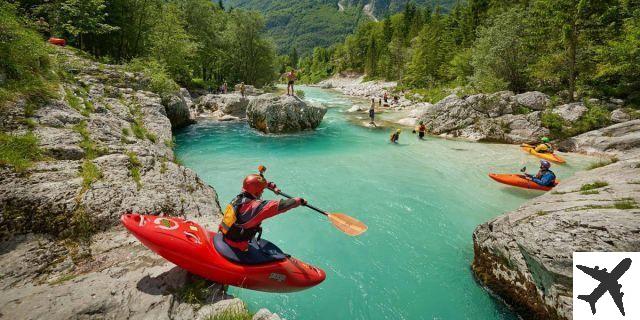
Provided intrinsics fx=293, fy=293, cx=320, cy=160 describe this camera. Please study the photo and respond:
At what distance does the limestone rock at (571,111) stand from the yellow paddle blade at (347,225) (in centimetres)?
1880

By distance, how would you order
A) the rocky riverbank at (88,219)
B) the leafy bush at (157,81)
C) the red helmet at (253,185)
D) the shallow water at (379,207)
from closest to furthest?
the rocky riverbank at (88,219) < the red helmet at (253,185) < the shallow water at (379,207) < the leafy bush at (157,81)

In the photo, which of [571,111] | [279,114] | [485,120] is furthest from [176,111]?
[571,111]

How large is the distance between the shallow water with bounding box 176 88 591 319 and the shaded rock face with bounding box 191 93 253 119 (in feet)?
14.2

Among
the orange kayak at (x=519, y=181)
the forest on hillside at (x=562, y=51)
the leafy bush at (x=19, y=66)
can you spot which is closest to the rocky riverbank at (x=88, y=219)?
the leafy bush at (x=19, y=66)

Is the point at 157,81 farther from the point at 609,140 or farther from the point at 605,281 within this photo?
the point at 609,140

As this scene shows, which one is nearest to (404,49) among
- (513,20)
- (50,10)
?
(513,20)

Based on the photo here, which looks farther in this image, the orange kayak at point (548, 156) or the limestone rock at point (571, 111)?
the limestone rock at point (571, 111)

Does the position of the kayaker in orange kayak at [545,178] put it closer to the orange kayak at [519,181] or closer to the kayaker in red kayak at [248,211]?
the orange kayak at [519,181]

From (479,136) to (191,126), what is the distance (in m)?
20.4

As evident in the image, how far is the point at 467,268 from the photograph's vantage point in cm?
703

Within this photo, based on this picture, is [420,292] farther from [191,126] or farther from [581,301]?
[191,126]

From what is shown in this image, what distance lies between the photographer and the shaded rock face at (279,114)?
20375 millimetres

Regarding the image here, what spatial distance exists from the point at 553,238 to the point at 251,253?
4924 millimetres

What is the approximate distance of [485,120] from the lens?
66.1 feet
